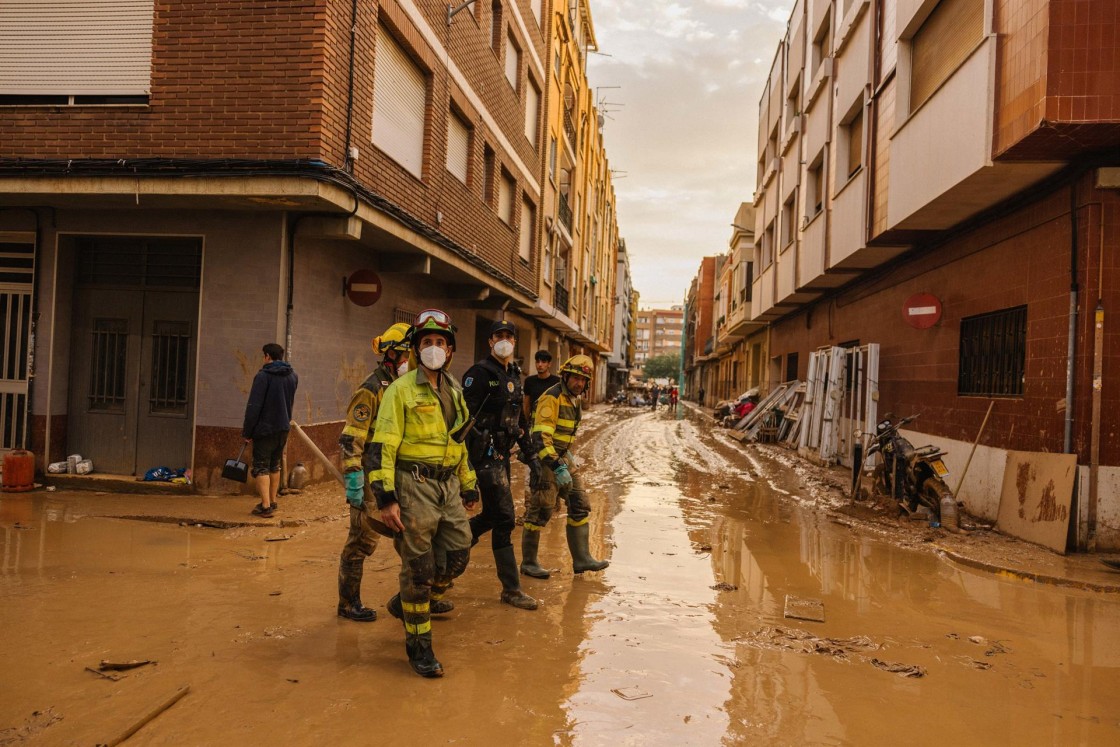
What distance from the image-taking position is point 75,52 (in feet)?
28.5

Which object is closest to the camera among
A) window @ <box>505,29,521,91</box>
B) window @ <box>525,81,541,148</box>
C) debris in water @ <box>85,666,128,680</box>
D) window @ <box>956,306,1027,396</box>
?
debris in water @ <box>85,666,128,680</box>

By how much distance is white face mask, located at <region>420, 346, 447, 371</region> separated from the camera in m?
4.13

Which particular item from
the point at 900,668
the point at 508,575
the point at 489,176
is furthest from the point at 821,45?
the point at 900,668

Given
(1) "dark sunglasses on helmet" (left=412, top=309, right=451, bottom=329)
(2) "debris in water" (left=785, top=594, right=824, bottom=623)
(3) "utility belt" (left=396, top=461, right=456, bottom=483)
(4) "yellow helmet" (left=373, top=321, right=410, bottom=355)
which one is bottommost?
Answer: (2) "debris in water" (left=785, top=594, right=824, bottom=623)

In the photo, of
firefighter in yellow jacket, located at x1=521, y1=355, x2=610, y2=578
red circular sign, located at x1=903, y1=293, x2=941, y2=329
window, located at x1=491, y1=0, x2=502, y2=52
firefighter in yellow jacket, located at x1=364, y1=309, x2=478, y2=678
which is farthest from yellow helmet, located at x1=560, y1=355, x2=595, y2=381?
window, located at x1=491, y1=0, x2=502, y2=52

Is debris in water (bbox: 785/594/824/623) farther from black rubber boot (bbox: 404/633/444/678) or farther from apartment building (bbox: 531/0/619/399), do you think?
apartment building (bbox: 531/0/619/399)

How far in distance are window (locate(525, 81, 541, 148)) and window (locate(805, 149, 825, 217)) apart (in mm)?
7223

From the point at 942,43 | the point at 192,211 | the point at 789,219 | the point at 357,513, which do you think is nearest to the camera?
the point at 357,513

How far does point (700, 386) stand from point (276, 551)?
62.7 m

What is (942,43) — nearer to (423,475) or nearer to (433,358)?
(433,358)

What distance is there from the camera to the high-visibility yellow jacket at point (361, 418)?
14.8ft

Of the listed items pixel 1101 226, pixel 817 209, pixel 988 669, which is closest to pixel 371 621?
pixel 988 669

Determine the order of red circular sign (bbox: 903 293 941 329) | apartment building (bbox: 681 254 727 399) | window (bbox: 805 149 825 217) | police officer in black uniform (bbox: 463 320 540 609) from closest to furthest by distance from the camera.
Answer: police officer in black uniform (bbox: 463 320 540 609) → red circular sign (bbox: 903 293 941 329) → window (bbox: 805 149 825 217) → apartment building (bbox: 681 254 727 399)

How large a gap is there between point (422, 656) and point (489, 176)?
13.3 metres
